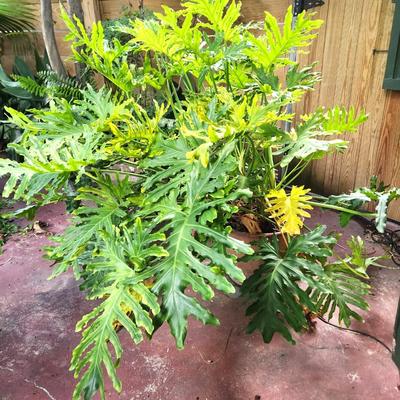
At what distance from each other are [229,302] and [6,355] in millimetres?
969

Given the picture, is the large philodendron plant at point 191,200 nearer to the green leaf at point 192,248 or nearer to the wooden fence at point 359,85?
the green leaf at point 192,248

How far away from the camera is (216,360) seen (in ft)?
4.18

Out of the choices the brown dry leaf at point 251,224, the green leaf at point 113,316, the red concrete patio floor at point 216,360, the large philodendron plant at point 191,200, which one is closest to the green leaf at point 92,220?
the large philodendron plant at point 191,200

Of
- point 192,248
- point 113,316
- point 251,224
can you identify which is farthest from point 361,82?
point 113,316

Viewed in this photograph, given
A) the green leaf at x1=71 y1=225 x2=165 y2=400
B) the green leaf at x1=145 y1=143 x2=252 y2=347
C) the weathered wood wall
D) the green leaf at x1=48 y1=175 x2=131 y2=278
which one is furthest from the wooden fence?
the green leaf at x1=71 y1=225 x2=165 y2=400

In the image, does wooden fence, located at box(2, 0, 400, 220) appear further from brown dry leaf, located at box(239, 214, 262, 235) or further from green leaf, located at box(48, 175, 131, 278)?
green leaf, located at box(48, 175, 131, 278)

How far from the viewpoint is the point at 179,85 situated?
9.32 ft

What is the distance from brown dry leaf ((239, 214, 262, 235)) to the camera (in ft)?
4.45

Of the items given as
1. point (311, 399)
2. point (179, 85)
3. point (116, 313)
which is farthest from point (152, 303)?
point (179, 85)

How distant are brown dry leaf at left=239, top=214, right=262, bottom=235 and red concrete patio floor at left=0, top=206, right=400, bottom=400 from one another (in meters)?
0.41

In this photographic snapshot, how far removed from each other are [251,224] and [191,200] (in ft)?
1.30

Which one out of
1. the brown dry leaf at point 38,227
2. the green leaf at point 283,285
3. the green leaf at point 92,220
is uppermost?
the green leaf at point 92,220

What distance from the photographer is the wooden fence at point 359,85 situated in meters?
2.01

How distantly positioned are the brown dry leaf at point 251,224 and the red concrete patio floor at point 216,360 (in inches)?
16.2
